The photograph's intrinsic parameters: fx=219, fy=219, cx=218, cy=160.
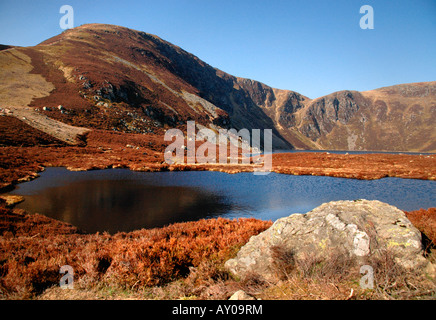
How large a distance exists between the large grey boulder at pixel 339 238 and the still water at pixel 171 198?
28.8 feet

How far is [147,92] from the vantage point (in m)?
100

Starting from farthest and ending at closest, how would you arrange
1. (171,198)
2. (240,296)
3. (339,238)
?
1. (171,198)
2. (339,238)
3. (240,296)

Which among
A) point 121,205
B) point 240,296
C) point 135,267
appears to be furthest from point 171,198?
point 240,296

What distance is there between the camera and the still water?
579 inches

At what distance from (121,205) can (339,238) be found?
1577 centimetres

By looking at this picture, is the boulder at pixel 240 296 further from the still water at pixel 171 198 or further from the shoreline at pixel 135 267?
the still water at pixel 171 198

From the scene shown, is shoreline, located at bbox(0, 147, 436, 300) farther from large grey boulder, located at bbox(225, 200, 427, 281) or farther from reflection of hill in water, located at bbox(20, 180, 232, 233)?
reflection of hill in water, located at bbox(20, 180, 232, 233)

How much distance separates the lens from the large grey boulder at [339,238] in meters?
5.19

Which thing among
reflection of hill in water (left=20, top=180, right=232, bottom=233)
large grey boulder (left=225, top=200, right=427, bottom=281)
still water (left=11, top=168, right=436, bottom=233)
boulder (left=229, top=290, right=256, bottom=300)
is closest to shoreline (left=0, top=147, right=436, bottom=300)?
boulder (left=229, top=290, right=256, bottom=300)

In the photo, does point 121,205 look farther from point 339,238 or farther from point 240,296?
point 339,238

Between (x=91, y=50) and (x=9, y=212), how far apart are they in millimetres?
122263

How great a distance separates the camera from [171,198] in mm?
20484

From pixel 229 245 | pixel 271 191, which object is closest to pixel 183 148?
pixel 271 191
